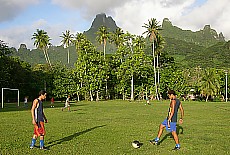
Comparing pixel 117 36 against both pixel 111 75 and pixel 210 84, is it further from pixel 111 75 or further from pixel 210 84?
pixel 210 84

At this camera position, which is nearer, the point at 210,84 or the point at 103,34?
the point at 210,84

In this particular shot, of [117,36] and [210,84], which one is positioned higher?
[117,36]

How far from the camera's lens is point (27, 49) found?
7569 inches

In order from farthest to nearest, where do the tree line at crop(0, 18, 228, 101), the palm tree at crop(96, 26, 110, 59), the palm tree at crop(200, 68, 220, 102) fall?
1. the palm tree at crop(96, 26, 110, 59)
2. the palm tree at crop(200, 68, 220, 102)
3. the tree line at crop(0, 18, 228, 101)

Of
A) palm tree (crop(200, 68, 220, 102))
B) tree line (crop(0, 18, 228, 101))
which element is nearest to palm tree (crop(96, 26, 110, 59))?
tree line (crop(0, 18, 228, 101))

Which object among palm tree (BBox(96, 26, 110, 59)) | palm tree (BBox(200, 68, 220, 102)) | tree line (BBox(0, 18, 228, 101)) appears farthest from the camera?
palm tree (BBox(96, 26, 110, 59))

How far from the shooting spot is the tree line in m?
75.5

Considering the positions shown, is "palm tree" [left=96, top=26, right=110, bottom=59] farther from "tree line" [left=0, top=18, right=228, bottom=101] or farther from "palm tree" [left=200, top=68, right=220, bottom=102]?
"palm tree" [left=200, top=68, right=220, bottom=102]

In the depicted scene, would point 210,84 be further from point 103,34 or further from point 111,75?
point 103,34

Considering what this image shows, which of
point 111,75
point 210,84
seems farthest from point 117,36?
point 210,84

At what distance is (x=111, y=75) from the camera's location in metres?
82.4

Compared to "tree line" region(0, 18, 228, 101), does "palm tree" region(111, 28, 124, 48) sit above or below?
above

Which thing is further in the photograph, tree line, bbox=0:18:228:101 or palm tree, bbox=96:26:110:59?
palm tree, bbox=96:26:110:59

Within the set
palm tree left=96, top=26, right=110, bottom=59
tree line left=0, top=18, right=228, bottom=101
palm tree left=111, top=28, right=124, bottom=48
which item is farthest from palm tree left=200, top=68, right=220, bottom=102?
palm tree left=96, top=26, right=110, bottom=59
